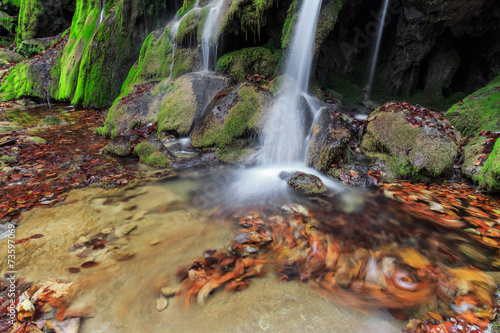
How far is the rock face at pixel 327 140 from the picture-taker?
5031 millimetres

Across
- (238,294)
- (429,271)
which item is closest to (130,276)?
(238,294)

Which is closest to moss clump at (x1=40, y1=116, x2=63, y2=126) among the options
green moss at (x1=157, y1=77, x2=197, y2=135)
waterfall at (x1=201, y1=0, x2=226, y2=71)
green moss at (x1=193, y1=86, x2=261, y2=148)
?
green moss at (x1=157, y1=77, x2=197, y2=135)

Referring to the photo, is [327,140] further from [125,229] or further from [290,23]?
[125,229]

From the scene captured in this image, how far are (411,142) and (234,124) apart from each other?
159 inches

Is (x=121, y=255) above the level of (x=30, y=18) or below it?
below

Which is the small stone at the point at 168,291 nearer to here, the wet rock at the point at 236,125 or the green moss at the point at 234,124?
the wet rock at the point at 236,125

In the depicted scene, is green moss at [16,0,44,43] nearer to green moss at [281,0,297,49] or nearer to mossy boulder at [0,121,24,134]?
mossy boulder at [0,121,24,134]

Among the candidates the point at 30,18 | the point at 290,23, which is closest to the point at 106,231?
the point at 290,23

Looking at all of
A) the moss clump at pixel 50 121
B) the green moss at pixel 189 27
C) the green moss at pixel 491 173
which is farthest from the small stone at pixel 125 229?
the moss clump at pixel 50 121

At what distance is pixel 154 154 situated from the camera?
5641 mm

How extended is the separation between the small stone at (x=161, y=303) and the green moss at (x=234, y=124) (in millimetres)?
4244

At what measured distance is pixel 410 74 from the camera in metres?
8.70

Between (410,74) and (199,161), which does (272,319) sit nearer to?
(199,161)

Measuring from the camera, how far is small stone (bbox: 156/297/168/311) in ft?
6.99
